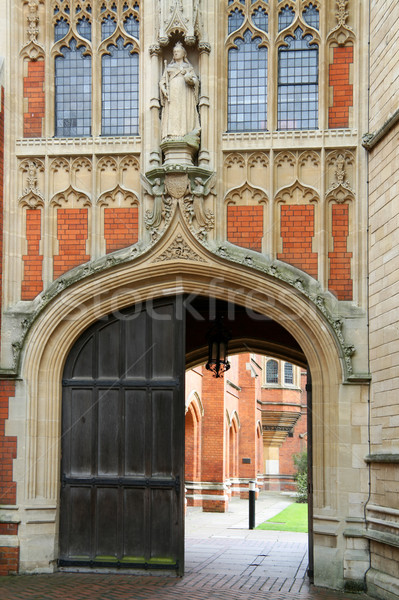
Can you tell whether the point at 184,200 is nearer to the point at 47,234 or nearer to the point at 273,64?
the point at 47,234

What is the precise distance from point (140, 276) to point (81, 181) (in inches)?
64.0

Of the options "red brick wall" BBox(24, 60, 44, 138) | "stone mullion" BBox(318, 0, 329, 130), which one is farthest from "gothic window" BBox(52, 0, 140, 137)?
"stone mullion" BBox(318, 0, 329, 130)

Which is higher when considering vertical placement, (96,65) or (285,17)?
(285,17)

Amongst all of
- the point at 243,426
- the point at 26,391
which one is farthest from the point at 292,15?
the point at 243,426

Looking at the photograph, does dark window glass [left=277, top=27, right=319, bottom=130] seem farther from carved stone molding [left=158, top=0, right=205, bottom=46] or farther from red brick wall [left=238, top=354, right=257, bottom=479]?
red brick wall [left=238, top=354, right=257, bottom=479]

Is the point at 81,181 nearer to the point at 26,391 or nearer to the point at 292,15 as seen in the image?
the point at 26,391

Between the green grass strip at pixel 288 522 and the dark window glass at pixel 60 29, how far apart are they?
1176cm

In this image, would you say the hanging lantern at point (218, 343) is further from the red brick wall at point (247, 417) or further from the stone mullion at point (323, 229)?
the red brick wall at point (247, 417)

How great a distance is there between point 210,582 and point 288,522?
1115cm

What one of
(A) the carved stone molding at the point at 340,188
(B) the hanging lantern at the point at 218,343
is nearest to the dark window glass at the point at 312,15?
(A) the carved stone molding at the point at 340,188

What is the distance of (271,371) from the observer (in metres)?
43.8

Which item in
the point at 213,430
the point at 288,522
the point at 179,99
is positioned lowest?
the point at 288,522

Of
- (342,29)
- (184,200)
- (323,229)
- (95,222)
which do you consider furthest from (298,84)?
(95,222)

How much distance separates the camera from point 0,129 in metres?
12.1
